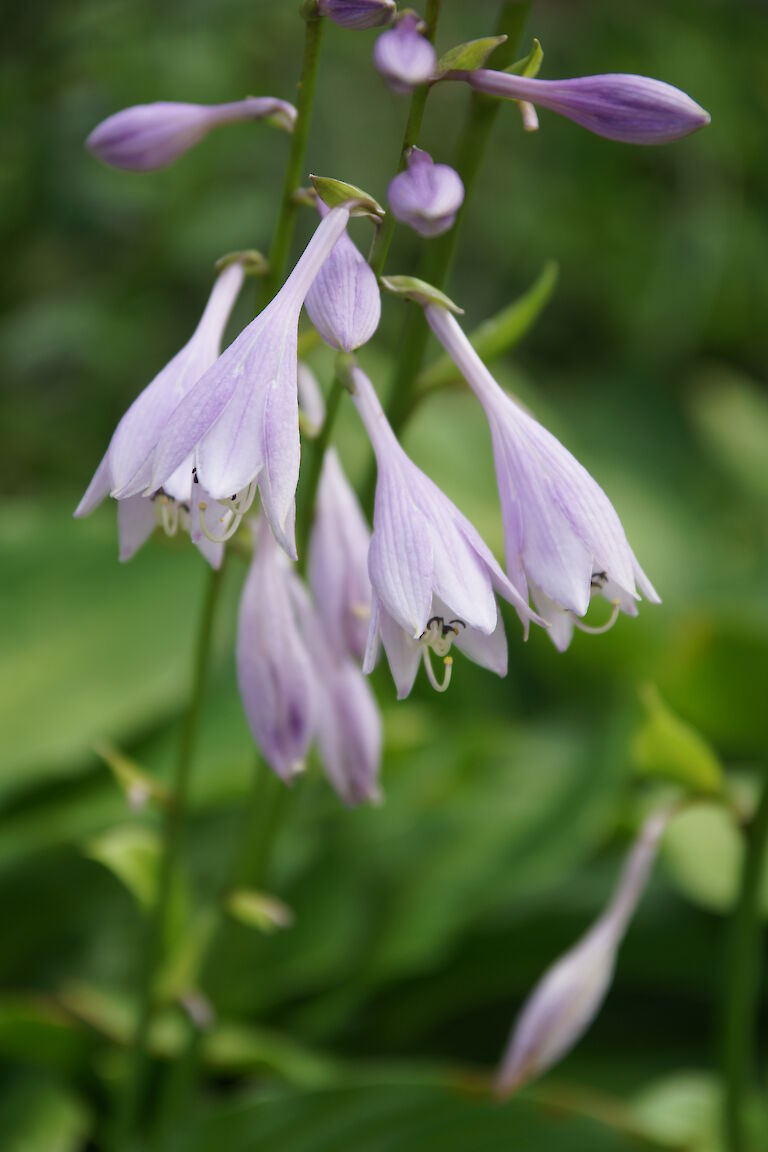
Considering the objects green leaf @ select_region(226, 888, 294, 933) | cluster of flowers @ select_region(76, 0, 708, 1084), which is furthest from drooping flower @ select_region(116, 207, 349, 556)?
green leaf @ select_region(226, 888, 294, 933)

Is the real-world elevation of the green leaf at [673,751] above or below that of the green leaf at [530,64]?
below

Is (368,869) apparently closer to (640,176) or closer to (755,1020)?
(755,1020)

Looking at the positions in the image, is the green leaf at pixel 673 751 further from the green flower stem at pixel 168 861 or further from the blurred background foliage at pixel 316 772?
the green flower stem at pixel 168 861

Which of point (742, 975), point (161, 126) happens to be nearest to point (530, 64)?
point (161, 126)

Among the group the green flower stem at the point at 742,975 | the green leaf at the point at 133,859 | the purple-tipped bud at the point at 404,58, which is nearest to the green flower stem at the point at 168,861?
the green leaf at the point at 133,859

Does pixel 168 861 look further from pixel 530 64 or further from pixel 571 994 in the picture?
pixel 530 64

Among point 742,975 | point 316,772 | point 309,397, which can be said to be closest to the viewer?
point 309,397

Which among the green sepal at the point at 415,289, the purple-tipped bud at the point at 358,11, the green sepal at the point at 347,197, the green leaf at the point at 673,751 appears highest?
the purple-tipped bud at the point at 358,11
